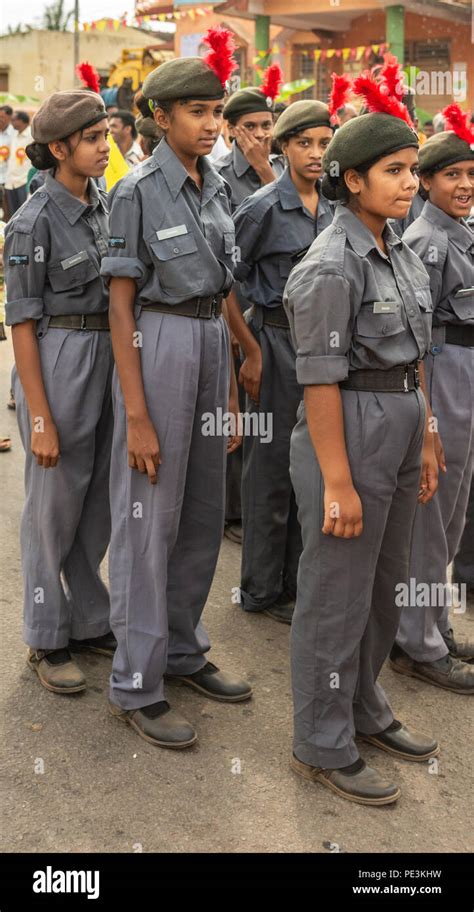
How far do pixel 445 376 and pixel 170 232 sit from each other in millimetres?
1170

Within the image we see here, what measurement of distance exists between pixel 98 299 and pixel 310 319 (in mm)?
1044

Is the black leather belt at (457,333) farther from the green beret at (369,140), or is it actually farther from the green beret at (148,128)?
the green beret at (148,128)

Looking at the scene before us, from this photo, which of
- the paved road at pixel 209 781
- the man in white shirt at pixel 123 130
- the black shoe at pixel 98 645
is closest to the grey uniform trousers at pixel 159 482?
the paved road at pixel 209 781

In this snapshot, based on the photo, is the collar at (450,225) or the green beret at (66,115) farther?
the collar at (450,225)

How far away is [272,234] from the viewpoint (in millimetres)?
4277

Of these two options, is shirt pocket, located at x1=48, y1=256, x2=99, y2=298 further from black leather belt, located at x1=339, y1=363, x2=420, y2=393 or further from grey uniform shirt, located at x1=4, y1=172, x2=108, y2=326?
black leather belt, located at x1=339, y1=363, x2=420, y2=393

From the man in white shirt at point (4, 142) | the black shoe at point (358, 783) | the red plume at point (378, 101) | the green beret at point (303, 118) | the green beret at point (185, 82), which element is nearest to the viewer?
the red plume at point (378, 101)

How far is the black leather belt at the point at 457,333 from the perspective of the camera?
3.82m

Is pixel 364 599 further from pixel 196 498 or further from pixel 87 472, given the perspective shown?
pixel 87 472

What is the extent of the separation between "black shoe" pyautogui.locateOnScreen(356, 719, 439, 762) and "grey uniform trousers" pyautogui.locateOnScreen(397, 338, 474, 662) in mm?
537

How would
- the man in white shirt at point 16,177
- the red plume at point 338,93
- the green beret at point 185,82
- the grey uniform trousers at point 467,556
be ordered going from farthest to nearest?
the man in white shirt at point 16,177, the grey uniform trousers at point 467,556, the red plume at point 338,93, the green beret at point 185,82

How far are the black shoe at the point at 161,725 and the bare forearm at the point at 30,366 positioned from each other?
1.04 metres

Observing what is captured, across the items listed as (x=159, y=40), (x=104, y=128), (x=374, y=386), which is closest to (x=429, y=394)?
(x=374, y=386)

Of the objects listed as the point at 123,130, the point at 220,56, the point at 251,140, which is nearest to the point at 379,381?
the point at 220,56
